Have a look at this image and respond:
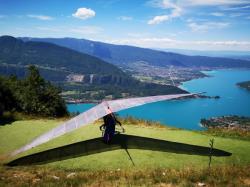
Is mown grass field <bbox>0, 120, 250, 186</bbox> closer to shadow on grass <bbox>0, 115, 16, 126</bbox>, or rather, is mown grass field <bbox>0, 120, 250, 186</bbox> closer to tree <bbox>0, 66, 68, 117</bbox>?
shadow on grass <bbox>0, 115, 16, 126</bbox>

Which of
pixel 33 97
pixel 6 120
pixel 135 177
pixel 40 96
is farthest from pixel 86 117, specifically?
pixel 40 96

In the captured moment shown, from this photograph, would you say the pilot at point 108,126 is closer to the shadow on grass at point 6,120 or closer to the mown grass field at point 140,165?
the mown grass field at point 140,165

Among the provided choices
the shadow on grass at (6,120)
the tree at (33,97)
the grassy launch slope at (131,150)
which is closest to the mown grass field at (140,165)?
the grassy launch slope at (131,150)

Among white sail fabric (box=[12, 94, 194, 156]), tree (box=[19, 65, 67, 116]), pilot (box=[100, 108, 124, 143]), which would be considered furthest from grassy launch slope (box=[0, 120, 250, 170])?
tree (box=[19, 65, 67, 116])

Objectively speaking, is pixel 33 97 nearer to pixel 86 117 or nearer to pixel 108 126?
pixel 108 126

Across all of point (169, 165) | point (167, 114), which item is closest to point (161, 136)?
point (169, 165)

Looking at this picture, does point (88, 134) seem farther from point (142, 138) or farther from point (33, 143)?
point (33, 143)
